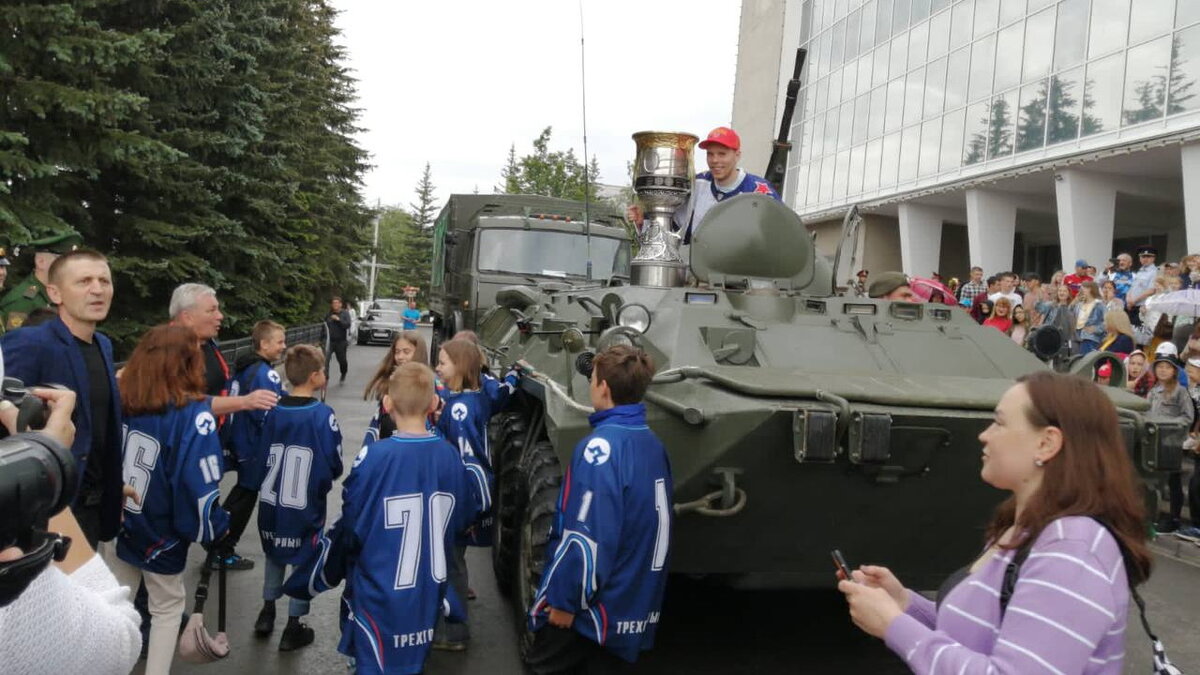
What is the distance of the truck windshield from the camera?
520 inches

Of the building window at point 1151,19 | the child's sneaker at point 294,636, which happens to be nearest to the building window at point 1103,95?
the building window at point 1151,19

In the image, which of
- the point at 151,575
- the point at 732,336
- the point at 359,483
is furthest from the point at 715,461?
the point at 151,575

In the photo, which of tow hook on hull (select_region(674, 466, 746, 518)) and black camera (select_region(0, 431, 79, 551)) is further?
tow hook on hull (select_region(674, 466, 746, 518))

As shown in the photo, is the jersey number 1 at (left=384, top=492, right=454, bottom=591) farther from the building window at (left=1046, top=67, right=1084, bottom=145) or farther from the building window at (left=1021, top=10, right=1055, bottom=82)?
the building window at (left=1021, top=10, right=1055, bottom=82)

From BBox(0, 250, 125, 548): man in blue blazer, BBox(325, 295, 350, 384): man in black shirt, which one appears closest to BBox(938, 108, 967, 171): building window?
BBox(325, 295, 350, 384): man in black shirt

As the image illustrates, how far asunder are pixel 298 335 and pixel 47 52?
1142 centimetres

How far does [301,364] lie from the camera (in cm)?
471

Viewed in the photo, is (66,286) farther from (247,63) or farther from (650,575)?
(247,63)

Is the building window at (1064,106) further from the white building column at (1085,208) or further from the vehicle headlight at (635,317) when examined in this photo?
the vehicle headlight at (635,317)

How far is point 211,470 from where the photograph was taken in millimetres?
4039

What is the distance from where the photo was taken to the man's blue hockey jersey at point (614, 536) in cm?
352

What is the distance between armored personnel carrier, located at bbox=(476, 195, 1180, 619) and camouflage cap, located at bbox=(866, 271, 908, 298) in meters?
0.72

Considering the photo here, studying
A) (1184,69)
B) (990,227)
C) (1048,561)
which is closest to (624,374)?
(1048,561)

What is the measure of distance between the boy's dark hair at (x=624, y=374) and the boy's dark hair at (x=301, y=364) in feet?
5.37
